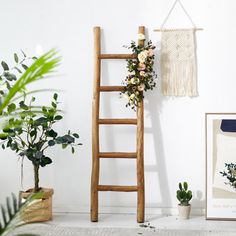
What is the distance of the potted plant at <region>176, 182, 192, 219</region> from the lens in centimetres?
392

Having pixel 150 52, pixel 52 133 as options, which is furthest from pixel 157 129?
pixel 52 133

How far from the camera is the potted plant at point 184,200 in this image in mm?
3924

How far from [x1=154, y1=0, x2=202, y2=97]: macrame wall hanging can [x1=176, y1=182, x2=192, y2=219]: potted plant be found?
2.63 ft

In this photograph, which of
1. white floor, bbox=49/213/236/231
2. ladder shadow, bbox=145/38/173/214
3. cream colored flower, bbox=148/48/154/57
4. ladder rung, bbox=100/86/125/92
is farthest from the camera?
ladder shadow, bbox=145/38/173/214

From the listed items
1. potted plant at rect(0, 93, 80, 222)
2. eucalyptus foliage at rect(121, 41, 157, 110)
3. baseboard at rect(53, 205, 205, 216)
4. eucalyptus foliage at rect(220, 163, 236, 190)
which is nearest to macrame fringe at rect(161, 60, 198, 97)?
eucalyptus foliage at rect(121, 41, 157, 110)

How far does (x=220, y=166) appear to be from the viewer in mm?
3992

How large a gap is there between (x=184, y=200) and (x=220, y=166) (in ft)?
1.37

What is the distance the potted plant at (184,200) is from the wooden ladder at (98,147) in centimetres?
31

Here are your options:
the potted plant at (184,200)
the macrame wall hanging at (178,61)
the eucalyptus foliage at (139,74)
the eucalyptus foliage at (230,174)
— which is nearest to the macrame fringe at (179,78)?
the macrame wall hanging at (178,61)

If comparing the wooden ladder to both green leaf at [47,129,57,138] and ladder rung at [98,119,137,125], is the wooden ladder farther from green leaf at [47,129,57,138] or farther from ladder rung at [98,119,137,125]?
green leaf at [47,129,57,138]

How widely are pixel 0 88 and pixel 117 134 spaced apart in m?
1.07

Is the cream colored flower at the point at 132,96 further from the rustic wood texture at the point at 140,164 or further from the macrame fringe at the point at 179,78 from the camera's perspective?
the macrame fringe at the point at 179,78

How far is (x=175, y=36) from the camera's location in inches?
158

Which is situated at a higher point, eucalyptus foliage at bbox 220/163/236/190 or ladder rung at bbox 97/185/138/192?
eucalyptus foliage at bbox 220/163/236/190
